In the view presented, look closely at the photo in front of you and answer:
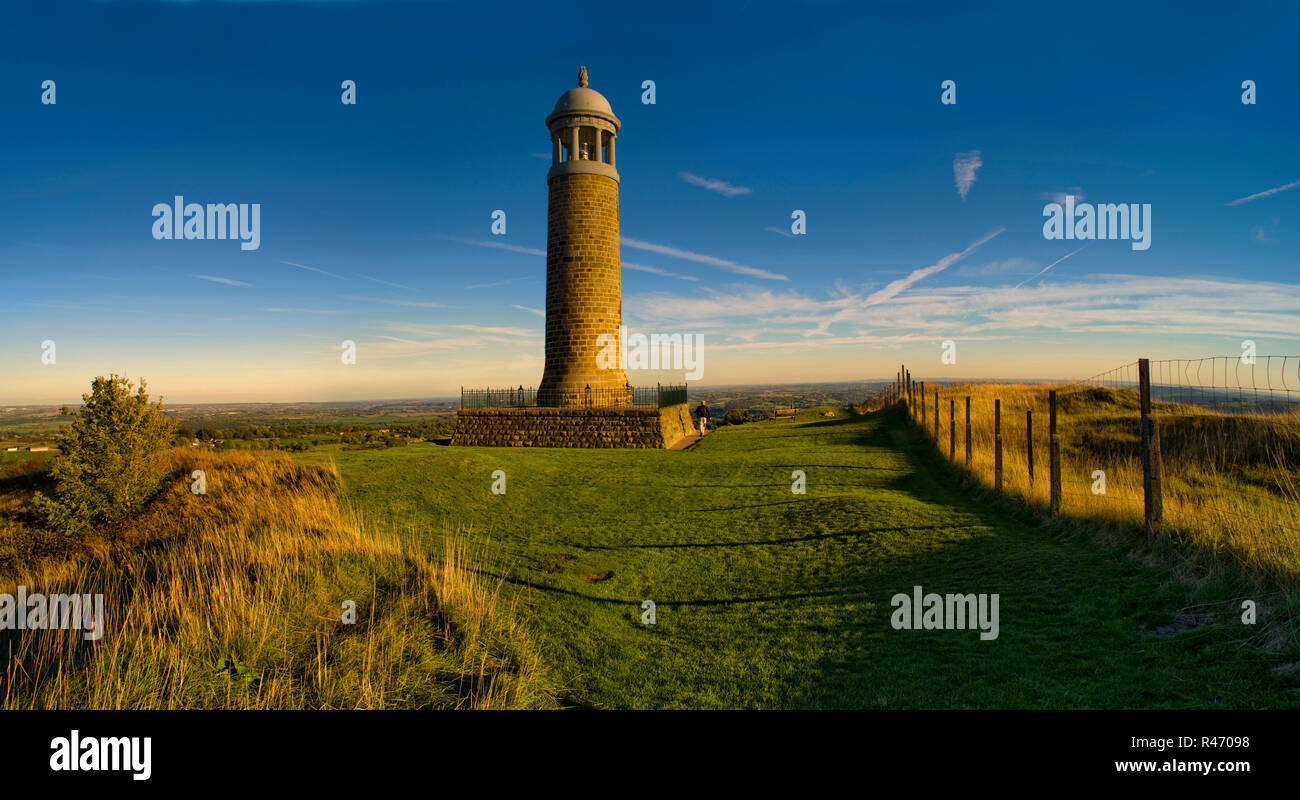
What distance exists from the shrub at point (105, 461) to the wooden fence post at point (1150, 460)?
1918cm

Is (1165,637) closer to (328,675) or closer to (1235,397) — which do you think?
(328,675)

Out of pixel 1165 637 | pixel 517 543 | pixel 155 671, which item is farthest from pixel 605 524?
pixel 1165 637

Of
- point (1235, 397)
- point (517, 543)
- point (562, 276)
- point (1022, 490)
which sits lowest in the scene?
point (517, 543)

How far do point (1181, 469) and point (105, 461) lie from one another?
2572 centimetres

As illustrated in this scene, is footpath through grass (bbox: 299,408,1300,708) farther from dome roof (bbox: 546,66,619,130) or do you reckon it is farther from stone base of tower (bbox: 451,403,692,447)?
dome roof (bbox: 546,66,619,130)

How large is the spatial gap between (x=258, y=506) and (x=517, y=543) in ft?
19.0

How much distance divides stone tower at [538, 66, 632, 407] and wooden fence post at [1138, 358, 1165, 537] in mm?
19611

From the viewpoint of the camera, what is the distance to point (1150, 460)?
7.64 metres

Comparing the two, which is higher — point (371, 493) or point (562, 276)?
point (562, 276)

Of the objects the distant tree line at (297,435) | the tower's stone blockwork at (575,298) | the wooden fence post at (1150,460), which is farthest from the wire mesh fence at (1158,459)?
the distant tree line at (297,435)

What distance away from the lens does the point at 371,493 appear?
14.3 m

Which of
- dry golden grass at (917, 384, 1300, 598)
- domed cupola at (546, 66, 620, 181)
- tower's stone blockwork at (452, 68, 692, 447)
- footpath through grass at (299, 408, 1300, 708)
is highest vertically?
domed cupola at (546, 66, 620, 181)

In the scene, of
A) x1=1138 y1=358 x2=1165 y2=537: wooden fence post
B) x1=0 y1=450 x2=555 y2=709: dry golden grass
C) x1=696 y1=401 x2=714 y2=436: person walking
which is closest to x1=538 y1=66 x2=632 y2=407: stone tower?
x1=696 y1=401 x2=714 y2=436: person walking

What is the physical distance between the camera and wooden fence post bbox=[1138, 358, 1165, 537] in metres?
7.34
